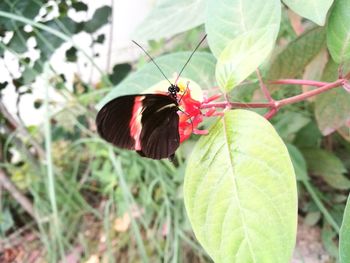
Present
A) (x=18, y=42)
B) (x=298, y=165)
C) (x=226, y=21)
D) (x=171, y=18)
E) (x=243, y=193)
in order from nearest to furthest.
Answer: (x=243, y=193) → (x=226, y=21) → (x=171, y=18) → (x=298, y=165) → (x=18, y=42)

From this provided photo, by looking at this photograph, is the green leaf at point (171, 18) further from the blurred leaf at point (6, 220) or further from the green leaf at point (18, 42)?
the blurred leaf at point (6, 220)

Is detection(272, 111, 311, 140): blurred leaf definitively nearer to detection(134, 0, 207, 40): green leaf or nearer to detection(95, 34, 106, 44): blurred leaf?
detection(134, 0, 207, 40): green leaf

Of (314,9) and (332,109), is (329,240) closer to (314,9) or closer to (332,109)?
(332,109)

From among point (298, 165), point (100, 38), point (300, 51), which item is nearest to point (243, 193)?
point (300, 51)

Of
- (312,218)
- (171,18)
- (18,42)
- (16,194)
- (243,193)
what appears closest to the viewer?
(243,193)

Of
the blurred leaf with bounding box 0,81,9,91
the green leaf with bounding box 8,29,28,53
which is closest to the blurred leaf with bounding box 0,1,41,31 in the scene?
the green leaf with bounding box 8,29,28,53

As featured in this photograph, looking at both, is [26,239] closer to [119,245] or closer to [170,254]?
[119,245]

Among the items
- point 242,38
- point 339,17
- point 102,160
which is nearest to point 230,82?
point 242,38

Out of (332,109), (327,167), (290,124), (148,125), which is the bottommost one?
(327,167)
